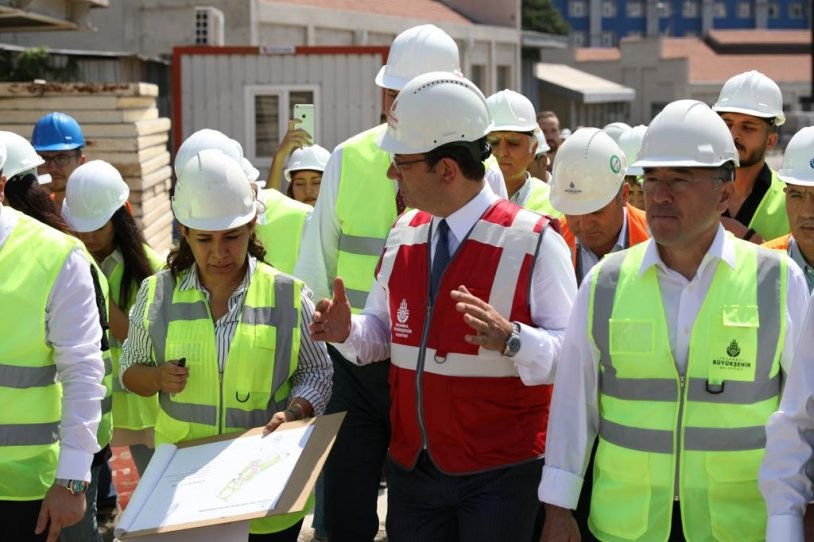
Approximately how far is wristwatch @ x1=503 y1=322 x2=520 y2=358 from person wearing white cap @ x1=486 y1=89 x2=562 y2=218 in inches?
100.0

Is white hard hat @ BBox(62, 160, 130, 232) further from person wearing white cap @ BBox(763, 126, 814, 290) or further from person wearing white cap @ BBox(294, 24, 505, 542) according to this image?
person wearing white cap @ BBox(763, 126, 814, 290)

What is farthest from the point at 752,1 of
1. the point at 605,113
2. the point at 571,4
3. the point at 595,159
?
the point at 595,159

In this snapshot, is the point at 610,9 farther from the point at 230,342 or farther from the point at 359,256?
the point at 230,342

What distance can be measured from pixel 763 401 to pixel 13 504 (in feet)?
7.68

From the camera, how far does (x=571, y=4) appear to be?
3787 inches

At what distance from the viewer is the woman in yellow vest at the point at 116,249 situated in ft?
18.3

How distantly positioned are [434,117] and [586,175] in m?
1.13

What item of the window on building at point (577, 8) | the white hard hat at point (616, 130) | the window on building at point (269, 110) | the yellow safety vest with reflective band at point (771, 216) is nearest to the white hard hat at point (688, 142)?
the yellow safety vest with reflective band at point (771, 216)

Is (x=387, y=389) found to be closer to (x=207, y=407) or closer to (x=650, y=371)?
(x=207, y=407)

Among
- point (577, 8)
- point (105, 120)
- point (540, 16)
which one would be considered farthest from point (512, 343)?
point (577, 8)

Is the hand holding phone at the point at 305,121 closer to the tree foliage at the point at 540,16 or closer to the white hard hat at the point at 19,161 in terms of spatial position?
the white hard hat at the point at 19,161

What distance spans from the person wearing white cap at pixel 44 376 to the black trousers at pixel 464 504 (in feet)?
3.38

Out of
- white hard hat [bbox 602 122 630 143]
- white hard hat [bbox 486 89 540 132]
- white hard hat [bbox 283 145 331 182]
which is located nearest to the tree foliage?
white hard hat [bbox 602 122 630 143]

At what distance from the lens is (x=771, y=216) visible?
5.45 metres
